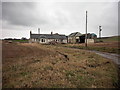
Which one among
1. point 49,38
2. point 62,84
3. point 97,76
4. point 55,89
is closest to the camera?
point 55,89

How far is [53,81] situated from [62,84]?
2.11 feet

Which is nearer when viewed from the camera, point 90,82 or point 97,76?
point 90,82

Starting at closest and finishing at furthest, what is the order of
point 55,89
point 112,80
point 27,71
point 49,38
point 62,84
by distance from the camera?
point 55,89, point 62,84, point 112,80, point 27,71, point 49,38

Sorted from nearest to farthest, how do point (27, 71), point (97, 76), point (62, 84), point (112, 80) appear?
1. point (62, 84)
2. point (112, 80)
3. point (97, 76)
4. point (27, 71)

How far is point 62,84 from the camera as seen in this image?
6.13 meters

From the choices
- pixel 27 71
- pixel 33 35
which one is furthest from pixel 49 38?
pixel 27 71

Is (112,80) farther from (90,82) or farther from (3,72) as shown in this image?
(3,72)

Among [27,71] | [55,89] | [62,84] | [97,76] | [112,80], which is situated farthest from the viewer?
[27,71]

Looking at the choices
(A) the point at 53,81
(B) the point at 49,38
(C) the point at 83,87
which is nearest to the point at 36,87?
(A) the point at 53,81

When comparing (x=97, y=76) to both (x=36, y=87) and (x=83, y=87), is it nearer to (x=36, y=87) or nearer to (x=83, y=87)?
(x=83, y=87)

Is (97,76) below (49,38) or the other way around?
below

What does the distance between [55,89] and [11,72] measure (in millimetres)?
3993

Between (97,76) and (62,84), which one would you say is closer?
(62,84)

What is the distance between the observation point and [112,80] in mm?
6859
